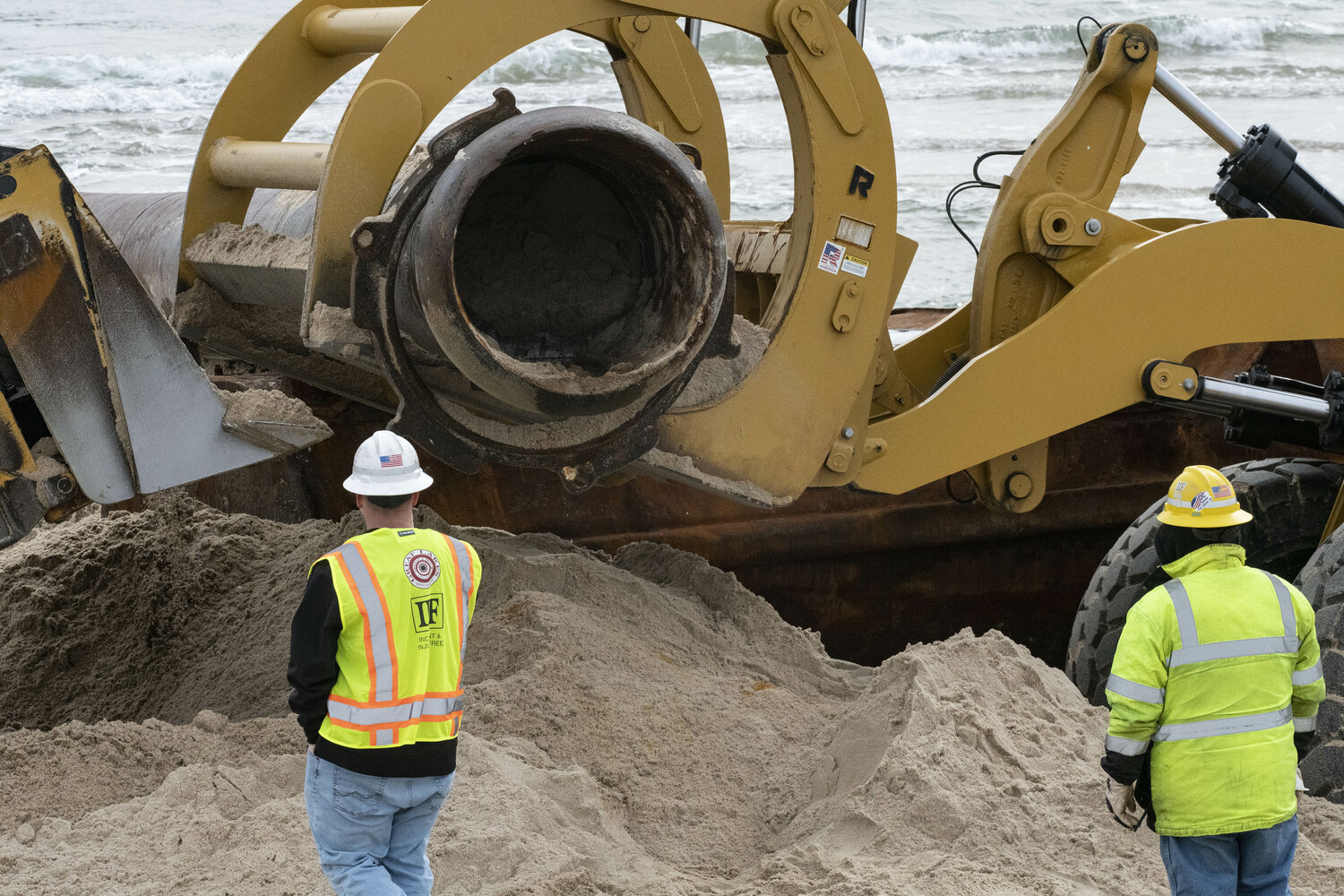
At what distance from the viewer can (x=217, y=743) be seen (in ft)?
11.1

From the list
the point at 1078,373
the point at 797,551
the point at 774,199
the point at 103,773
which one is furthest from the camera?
the point at 774,199

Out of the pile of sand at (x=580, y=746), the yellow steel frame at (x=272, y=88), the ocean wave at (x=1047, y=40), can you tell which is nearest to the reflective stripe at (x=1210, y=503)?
the pile of sand at (x=580, y=746)

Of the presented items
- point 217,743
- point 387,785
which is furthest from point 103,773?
point 387,785

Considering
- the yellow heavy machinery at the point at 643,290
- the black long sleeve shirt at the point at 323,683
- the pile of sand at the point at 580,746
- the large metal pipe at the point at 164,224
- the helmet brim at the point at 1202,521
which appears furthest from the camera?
the large metal pipe at the point at 164,224

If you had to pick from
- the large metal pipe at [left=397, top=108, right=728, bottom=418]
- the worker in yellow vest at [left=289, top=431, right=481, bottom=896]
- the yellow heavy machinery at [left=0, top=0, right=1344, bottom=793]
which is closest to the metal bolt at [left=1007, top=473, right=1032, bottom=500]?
the yellow heavy machinery at [left=0, top=0, right=1344, bottom=793]

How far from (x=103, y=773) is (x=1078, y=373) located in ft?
9.42

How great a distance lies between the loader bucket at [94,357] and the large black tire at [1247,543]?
9.43 feet

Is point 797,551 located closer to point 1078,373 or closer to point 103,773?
point 1078,373

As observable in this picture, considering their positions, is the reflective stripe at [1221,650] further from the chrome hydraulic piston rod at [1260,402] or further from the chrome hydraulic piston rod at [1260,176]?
the chrome hydraulic piston rod at [1260,176]

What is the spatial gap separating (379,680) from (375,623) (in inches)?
4.5

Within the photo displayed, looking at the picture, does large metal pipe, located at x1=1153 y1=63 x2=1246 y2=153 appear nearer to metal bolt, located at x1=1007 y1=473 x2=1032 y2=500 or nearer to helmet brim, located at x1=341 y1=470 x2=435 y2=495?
metal bolt, located at x1=1007 y1=473 x2=1032 y2=500

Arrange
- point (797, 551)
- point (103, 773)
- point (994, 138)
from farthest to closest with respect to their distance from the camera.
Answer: point (994, 138) → point (797, 551) → point (103, 773)

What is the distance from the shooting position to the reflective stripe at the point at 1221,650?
2580 mm

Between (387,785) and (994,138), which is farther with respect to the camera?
(994,138)
